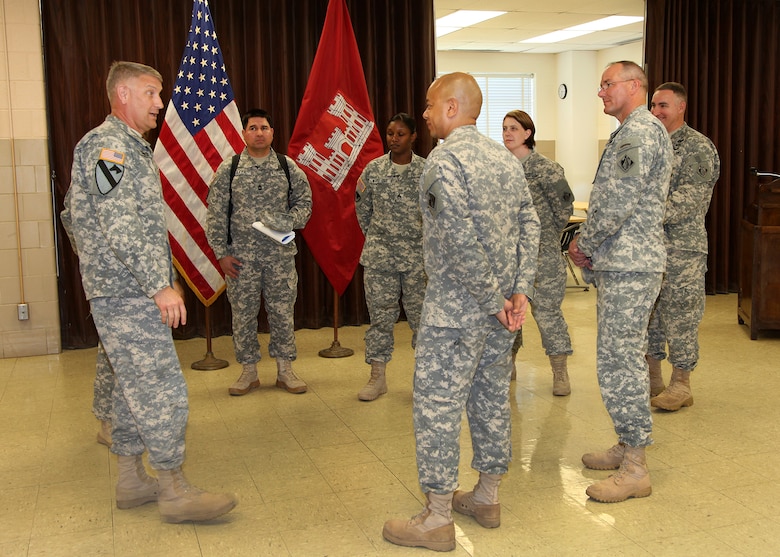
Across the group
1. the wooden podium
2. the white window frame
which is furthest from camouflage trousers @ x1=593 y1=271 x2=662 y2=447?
the white window frame

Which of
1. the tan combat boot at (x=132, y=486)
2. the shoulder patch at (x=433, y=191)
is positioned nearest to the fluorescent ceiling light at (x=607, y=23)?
the shoulder patch at (x=433, y=191)

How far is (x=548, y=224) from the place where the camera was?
4.33 metres

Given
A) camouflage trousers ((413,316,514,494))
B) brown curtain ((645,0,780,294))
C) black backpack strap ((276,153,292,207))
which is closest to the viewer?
camouflage trousers ((413,316,514,494))

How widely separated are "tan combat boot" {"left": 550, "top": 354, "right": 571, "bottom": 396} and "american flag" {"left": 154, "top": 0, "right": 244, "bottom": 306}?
7.60 feet

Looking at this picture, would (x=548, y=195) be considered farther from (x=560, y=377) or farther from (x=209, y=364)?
(x=209, y=364)

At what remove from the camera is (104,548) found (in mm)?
2709

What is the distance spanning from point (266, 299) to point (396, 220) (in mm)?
874

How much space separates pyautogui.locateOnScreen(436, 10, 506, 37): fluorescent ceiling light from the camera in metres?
8.05

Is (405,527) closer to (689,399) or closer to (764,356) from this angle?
(689,399)

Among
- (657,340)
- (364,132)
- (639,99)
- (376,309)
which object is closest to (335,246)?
(364,132)

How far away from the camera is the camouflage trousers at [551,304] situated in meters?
4.38

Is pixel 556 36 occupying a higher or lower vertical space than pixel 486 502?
higher

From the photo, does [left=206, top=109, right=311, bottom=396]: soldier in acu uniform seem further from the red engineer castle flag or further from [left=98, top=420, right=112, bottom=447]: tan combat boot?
[left=98, top=420, right=112, bottom=447]: tan combat boot

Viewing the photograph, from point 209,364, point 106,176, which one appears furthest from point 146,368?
point 209,364
